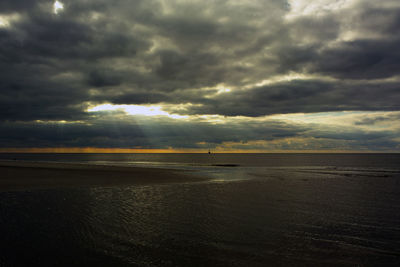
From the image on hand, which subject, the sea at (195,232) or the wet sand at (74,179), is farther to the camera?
the wet sand at (74,179)

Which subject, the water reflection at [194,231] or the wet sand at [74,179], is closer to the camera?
the water reflection at [194,231]

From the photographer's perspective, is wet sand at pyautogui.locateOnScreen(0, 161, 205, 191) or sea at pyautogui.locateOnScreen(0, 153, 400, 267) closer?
A: sea at pyautogui.locateOnScreen(0, 153, 400, 267)

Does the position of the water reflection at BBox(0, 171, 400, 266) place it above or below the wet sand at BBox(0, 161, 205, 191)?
above

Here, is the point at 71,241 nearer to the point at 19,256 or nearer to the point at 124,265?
the point at 19,256

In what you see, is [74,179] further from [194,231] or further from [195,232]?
[195,232]

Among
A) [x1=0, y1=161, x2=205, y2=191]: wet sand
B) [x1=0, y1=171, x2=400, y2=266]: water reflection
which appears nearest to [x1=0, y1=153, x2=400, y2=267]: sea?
[x1=0, y1=171, x2=400, y2=266]: water reflection

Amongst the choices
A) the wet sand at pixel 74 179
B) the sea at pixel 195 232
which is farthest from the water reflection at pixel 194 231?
the wet sand at pixel 74 179

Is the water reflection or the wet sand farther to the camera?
the wet sand

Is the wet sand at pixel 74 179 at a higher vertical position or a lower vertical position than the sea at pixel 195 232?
lower

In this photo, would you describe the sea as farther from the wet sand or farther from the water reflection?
the wet sand

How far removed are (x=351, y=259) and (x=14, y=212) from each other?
1945 cm

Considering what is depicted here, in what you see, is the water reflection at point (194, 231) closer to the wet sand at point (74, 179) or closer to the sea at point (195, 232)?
the sea at point (195, 232)

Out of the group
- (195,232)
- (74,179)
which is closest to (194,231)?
(195,232)

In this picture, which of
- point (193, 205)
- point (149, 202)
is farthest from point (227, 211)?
point (149, 202)
